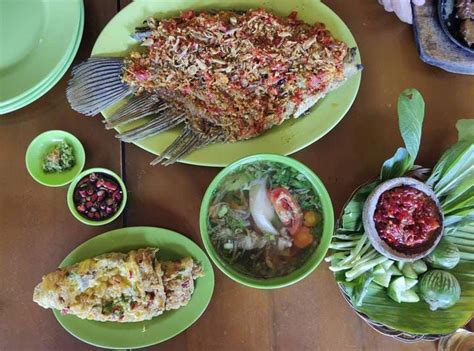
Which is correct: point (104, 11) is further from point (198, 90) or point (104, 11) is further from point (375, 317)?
point (375, 317)

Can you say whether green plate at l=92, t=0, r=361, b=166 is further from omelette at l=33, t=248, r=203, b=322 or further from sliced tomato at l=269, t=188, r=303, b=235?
omelette at l=33, t=248, r=203, b=322

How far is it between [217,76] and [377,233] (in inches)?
19.6

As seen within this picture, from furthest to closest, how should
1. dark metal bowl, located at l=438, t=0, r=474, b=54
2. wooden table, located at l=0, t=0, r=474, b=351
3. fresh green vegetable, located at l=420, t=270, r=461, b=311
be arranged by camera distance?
dark metal bowl, located at l=438, t=0, r=474, b=54
wooden table, located at l=0, t=0, r=474, b=351
fresh green vegetable, located at l=420, t=270, r=461, b=311

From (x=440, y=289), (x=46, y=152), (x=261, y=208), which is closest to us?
(x=440, y=289)

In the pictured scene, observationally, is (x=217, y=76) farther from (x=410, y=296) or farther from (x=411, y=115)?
(x=410, y=296)

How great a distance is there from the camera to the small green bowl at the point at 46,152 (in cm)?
121

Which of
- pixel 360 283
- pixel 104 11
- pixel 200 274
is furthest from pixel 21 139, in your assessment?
pixel 360 283

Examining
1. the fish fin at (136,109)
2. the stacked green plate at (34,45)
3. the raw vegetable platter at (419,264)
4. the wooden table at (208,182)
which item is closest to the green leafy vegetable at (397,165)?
the raw vegetable platter at (419,264)

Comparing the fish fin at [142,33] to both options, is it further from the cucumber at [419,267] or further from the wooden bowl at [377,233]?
the cucumber at [419,267]

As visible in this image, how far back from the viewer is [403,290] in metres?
1.07

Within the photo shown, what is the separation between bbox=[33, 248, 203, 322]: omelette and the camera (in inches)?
43.4

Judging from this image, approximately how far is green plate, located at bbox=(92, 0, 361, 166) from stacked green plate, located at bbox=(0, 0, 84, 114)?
0.25 feet

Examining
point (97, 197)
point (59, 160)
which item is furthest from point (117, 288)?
point (59, 160)

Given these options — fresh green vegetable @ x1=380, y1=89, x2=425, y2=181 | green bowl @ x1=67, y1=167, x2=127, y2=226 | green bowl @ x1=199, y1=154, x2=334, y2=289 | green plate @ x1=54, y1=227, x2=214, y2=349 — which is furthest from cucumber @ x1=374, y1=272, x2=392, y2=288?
green bowl @ x1=67, y1=167, x2=127, y2=226
